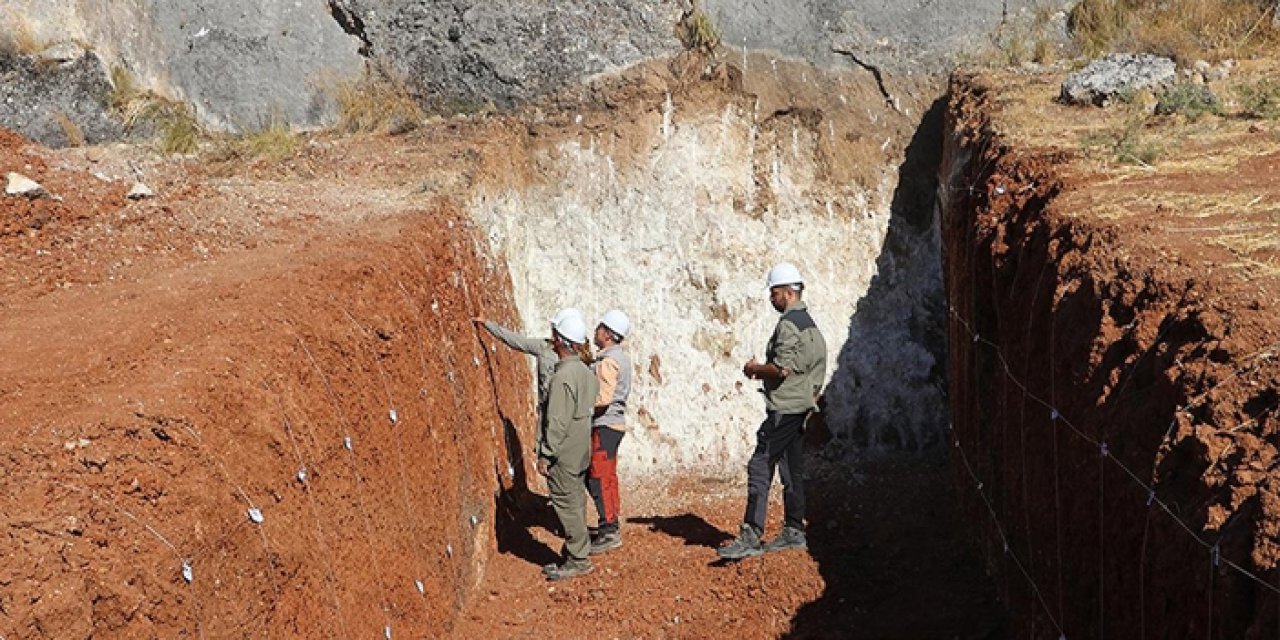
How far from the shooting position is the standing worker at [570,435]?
853cm

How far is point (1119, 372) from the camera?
511cm

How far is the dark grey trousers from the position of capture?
8430mm

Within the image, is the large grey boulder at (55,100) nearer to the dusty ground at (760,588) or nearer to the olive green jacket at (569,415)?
the dusty ground at (760,588)

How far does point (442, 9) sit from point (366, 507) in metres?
7.46

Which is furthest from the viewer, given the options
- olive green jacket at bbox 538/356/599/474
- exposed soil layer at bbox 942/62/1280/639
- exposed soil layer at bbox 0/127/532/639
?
olive green jacket at bbox 538/356/599/474

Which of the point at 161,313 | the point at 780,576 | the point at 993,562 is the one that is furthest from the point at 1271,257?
the point at 161,313

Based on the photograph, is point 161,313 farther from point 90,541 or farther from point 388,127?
point 388,127

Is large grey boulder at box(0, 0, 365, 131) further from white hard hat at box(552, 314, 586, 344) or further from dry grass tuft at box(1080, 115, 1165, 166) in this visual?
dry grass tuft at box(1080, 115, 1165, 166)

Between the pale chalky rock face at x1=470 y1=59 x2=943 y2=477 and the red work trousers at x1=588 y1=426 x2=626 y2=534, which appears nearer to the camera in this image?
the red work trousers at x1=588 y1=426 x2=626 y2=534

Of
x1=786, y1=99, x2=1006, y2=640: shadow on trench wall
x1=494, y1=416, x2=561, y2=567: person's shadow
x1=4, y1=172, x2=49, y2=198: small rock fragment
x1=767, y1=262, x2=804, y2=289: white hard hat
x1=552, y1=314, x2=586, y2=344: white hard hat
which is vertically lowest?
x1=494, y1=416, x2=561, y2=567: person's shadow

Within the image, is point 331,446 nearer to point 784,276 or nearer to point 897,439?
point 784,276

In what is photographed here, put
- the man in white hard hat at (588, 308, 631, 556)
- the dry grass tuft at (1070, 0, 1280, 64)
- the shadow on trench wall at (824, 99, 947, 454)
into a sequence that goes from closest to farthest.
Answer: the man in white hard hat at (588, 308, 631, 556)
the dry grass tuft at (1070, 0, 1280, 64)
the shadow on trench wall at (824, 99, 947, 454)

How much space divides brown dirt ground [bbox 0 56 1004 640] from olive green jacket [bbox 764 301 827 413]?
3.60 feet

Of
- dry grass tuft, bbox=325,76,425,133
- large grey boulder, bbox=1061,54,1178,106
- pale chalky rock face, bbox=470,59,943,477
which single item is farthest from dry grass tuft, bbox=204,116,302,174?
large grey boulder, bbox=1061,54,1178,106
